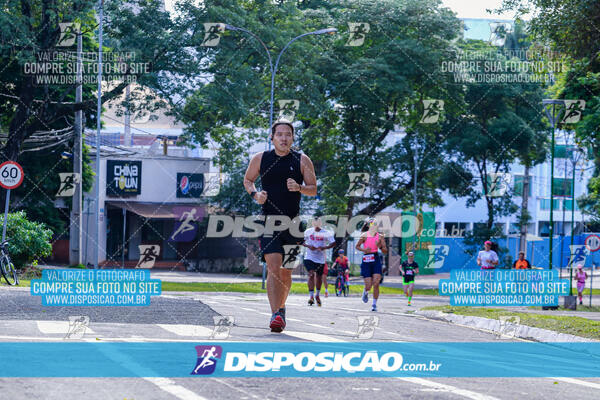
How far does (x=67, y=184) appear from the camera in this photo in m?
36.3

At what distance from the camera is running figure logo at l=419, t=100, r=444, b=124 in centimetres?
3788

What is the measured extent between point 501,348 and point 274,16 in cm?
2688

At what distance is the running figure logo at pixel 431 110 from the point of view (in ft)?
124

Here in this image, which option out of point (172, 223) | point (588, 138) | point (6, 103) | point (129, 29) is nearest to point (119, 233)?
point (172, 223)

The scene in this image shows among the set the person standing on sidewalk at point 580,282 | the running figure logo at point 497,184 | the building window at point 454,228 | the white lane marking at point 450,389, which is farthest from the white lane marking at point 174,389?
the building window at point 454,228

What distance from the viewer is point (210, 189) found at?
48719 millimetres

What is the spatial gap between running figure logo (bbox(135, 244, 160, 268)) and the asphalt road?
3746 centimetres

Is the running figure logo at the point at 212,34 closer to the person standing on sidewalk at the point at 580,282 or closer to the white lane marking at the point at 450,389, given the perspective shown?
the person standing on sidewalk at the point at 580,282

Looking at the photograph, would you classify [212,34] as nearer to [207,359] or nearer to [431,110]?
[431,110]

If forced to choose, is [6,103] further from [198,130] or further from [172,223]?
[172,223]

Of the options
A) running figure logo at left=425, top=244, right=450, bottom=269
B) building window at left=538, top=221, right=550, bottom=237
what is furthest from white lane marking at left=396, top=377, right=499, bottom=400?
building window at left=538, top=221, right=550, bottom=237

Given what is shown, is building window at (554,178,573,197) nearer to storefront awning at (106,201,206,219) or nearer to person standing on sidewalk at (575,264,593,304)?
storefront awning at (106,201,206,219)

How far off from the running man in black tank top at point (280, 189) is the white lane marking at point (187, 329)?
0.70 meters

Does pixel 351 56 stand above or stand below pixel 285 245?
above
